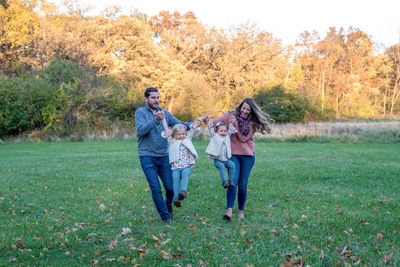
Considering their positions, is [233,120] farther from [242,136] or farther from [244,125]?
[242,136]

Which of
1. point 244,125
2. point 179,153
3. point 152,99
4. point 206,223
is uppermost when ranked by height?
point 152,99

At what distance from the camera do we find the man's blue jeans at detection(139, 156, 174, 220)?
23.2 ft

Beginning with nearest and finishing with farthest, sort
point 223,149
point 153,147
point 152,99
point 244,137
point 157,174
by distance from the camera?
point 152,99, point 153,147, point 157,174, point 223,149, point 244,137

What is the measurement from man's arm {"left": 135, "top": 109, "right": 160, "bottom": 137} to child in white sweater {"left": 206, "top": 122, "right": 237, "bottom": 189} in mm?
1280

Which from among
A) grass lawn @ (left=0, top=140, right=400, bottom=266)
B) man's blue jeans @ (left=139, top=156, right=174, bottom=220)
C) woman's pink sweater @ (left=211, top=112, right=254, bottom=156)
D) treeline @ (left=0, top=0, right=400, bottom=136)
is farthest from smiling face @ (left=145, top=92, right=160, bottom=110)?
treeline @ (left=0, top=0, right=400, bottom=136)

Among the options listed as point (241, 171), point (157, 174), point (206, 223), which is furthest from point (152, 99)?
point (206, 223)

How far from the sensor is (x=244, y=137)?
295 inches

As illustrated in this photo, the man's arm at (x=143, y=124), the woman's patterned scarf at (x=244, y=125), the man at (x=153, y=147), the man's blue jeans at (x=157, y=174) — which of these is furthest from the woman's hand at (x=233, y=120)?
the man's arm at (x=143, y=124)

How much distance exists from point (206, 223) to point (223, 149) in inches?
57.2

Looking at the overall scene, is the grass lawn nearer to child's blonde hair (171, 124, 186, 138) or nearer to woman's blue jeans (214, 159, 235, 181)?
woman's blue jeans (214, 159, 235, 181)

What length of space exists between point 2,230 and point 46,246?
1.57 metres

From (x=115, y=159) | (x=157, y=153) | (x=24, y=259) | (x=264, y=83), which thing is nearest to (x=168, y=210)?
(x=157, y=153)

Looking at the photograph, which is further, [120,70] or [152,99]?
[120,70]

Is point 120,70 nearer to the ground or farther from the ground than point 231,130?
farther from the ground
